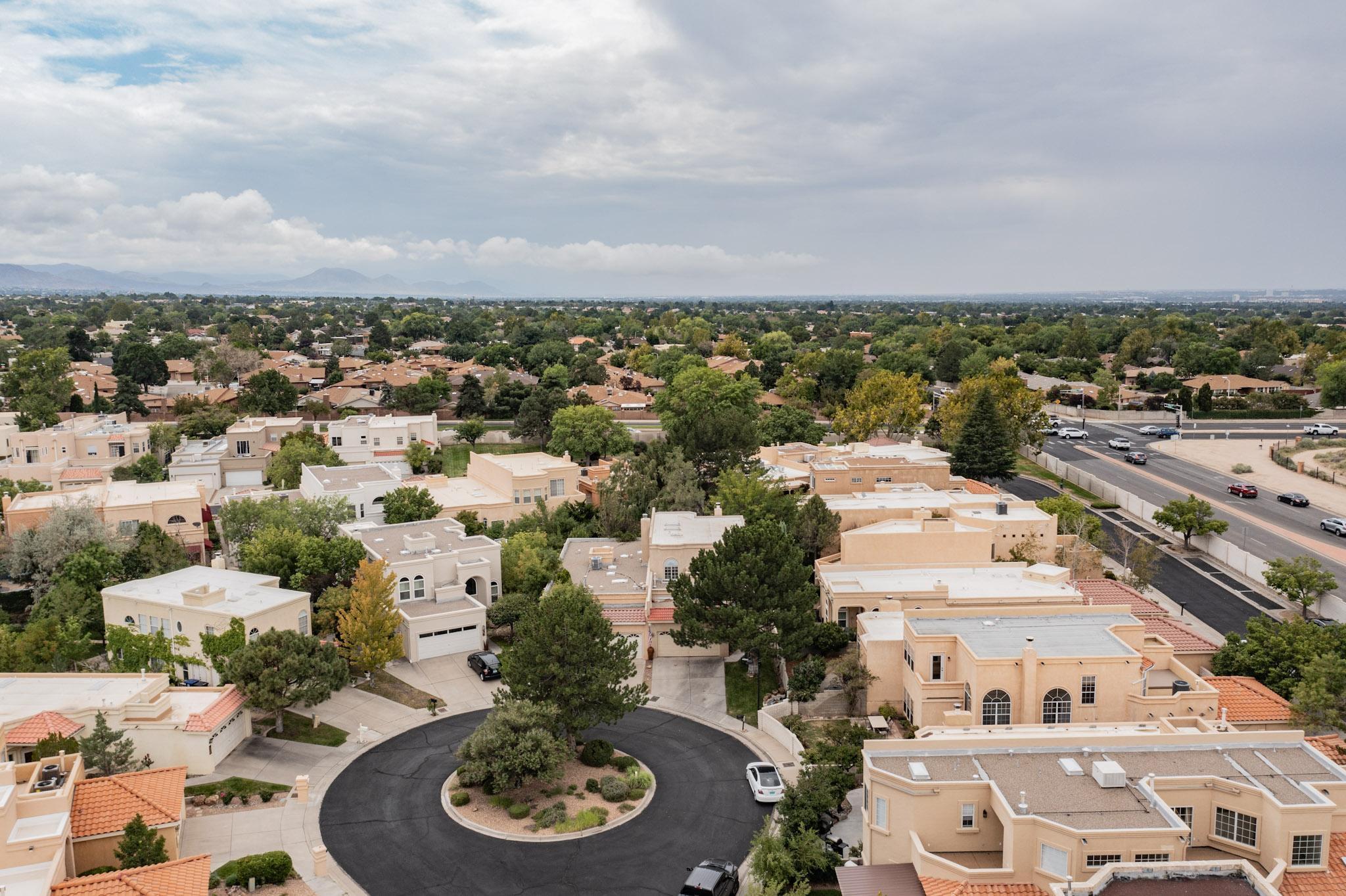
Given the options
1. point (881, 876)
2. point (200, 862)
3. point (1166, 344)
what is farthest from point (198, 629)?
point (1166, 344)

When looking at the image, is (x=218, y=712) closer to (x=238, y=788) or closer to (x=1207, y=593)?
(x=238, y=788)

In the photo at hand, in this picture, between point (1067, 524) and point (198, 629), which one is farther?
point (1067, 524)

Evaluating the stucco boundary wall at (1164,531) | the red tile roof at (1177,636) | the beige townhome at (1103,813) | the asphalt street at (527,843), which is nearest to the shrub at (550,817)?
the asphalt street at (527,843)

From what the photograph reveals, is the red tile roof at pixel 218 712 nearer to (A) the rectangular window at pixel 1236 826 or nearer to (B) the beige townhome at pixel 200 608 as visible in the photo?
(B) the beige townhome at pixel 200 608

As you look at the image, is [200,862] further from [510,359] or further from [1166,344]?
[1166,344]

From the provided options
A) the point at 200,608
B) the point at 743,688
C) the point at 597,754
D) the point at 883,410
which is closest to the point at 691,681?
the point at 743,688

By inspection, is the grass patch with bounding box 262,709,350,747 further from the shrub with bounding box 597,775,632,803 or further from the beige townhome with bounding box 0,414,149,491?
the beige townhome with bounding box 0,414,149,491
